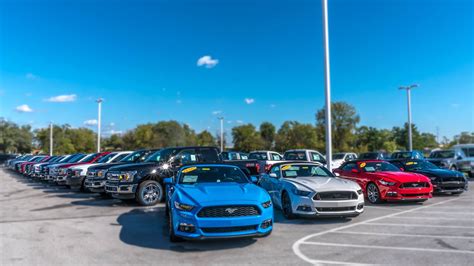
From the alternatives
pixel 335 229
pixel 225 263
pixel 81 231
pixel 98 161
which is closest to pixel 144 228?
pixel 81 231

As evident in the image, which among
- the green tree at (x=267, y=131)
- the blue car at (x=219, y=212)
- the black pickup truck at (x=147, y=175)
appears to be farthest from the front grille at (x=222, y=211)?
the green tree at (x=267, y=131)

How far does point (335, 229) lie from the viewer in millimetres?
7621

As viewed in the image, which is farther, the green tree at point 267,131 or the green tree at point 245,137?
the green tree at point 267,131

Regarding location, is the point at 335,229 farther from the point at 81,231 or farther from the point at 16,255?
the point at 16,255

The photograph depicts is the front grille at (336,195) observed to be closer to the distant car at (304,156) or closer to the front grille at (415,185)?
the front grille at (415,185)

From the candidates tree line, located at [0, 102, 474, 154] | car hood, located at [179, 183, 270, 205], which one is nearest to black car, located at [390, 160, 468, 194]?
car hood, located at [179, 183, 270, 205]

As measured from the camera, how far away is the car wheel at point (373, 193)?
441 inches

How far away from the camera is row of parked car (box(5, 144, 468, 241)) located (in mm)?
5910

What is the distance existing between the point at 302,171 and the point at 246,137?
74.9 m

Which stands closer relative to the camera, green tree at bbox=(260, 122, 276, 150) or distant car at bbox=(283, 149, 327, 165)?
distant car at bbox=(283, 149, 327, 165)

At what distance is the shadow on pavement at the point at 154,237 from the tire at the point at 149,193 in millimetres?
1053

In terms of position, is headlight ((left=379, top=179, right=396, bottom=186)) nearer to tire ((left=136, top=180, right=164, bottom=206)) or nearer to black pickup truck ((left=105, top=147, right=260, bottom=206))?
black pickup truck ((left=105, top=147, right=260, bottom=206))

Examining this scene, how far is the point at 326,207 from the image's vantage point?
7.95 metres

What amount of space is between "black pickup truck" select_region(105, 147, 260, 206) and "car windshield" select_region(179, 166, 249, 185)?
2.92 m
